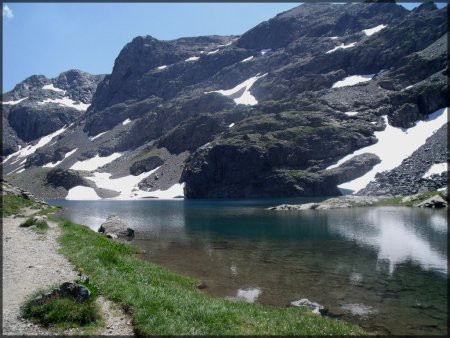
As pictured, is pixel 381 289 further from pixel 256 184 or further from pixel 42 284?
pixel 256 184

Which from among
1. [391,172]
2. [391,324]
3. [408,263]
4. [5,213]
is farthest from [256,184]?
[391,324]

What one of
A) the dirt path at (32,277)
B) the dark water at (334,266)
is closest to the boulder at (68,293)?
the dirt path at (32,277)

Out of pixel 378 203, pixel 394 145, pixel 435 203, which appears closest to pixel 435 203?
pixel 435 203

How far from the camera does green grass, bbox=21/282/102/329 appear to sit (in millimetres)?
12375

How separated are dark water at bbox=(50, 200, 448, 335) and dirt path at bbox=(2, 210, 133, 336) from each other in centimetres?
953

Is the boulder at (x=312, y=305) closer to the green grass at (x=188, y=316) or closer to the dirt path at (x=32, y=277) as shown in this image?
the green grass at (x=188, y=316)

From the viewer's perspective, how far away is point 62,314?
12.5 meters

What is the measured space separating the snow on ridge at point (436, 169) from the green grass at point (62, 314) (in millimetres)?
132022

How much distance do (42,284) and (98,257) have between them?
4959 mm

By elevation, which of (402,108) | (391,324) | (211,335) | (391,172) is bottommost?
(391,324)

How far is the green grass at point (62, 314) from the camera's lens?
12375 mm

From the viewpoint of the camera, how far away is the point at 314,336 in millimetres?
13352

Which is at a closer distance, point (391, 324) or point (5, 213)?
point (391, 324)

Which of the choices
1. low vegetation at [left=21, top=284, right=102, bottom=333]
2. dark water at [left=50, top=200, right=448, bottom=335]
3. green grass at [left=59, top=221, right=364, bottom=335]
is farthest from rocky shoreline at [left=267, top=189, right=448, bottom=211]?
low vegetation at [left=21, top=284, right=102, bottom=333]
